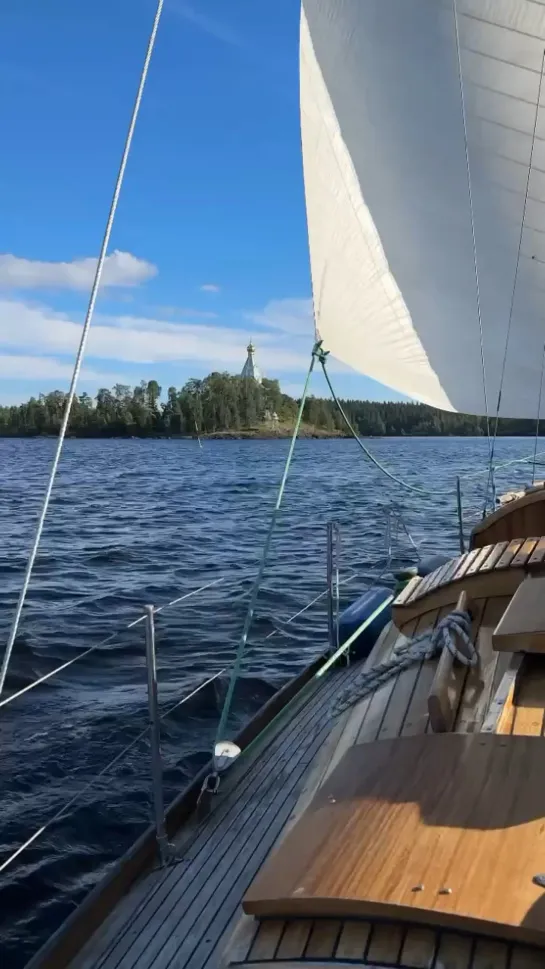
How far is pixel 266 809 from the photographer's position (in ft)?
14.0

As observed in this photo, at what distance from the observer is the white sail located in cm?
786

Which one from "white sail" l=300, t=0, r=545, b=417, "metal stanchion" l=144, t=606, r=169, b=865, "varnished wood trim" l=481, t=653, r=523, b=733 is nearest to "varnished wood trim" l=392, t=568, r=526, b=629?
"varnished wood trim" l=481, t=653, r=523, b=733

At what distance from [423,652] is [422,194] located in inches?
266

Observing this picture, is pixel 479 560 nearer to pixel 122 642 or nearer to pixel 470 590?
pixel 470 590

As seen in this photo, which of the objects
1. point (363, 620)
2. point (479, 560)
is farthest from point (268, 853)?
point (363, 620)

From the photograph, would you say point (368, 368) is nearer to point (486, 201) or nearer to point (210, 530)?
point (486, 201)

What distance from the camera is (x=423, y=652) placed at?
3.35m

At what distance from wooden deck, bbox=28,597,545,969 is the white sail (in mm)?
5354

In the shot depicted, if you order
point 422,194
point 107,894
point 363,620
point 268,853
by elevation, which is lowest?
point 107,894

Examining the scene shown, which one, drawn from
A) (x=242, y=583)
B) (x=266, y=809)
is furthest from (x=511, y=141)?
(x=242, y=583)

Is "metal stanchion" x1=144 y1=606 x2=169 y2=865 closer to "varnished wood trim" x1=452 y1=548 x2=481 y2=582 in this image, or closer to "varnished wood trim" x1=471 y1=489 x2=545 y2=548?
"varnished wood trim" x1=452 y1=548 x2=481 y2=582

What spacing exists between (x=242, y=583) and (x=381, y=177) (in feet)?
25.7

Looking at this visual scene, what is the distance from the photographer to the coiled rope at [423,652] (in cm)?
316

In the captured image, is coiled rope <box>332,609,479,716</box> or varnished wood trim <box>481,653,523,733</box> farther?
coiled rope <box>332,609,479,716</box>
